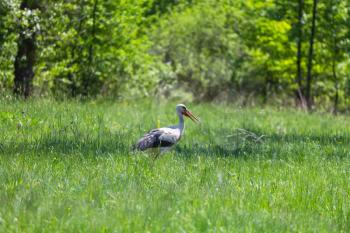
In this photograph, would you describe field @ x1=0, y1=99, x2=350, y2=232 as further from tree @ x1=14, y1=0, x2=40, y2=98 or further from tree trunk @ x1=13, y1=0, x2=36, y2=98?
tree trunk @ x1=13, y1=0, x2=36, y2=98

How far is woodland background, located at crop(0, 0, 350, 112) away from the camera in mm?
22828

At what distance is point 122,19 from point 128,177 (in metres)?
17.3

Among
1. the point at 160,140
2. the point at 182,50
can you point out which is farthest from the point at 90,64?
the point at 160,140

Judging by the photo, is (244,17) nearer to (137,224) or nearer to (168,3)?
(168,3)

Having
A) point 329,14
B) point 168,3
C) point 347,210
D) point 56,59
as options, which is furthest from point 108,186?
point 168,3

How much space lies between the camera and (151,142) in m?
11.4

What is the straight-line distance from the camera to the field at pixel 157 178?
6832mm

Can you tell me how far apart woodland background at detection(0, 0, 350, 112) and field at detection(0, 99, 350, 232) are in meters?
6.62

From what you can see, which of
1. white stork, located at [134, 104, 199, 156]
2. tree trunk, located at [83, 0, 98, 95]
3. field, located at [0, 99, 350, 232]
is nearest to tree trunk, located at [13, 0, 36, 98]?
tree trunk, located at [83, 0, 98, 95]

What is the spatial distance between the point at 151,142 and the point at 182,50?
23549mm

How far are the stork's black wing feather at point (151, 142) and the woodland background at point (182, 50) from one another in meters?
8.09

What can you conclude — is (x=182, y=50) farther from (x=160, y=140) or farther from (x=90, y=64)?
(x=160, y=140)

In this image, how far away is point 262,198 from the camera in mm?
8305

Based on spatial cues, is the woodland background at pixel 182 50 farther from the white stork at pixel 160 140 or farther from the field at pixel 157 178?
the white stork at pixel 160 140
